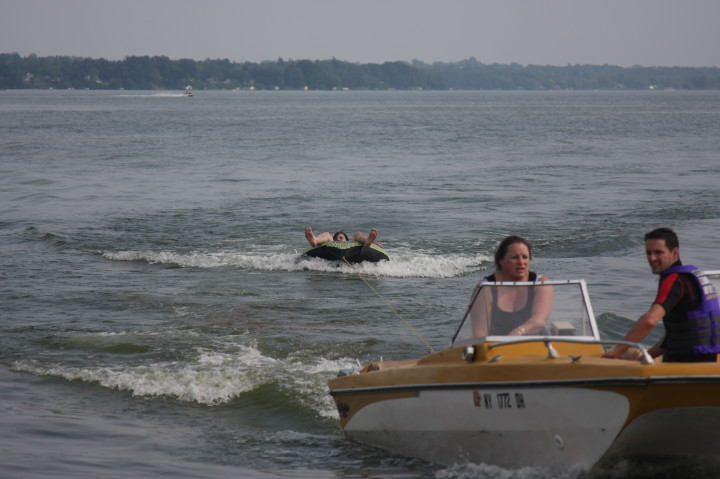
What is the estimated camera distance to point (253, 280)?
18375 millimetres

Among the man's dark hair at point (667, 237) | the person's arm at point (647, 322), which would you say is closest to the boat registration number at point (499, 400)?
the person's arm at point (647, 322)

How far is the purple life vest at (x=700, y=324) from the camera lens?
7004 millimetres

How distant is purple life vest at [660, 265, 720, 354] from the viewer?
7004mm

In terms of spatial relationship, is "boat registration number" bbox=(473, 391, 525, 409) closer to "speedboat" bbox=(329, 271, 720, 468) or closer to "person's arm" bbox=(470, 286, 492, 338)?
"speedboat" bbox=(329, 271, 720, 468)

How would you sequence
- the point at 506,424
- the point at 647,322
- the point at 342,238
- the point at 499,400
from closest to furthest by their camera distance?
the point at 647,322 → the point at 499,400 → the point at 506,424 → the point at 342,238

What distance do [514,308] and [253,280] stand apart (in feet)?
36.0

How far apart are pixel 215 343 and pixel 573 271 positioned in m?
7.86

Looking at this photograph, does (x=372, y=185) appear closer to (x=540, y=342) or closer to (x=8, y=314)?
(x=8, y=314)

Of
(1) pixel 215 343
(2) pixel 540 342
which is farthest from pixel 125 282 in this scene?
(2) pixel 540 342

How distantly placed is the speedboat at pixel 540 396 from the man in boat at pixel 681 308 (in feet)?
0.96

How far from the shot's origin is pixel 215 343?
43.9 ft

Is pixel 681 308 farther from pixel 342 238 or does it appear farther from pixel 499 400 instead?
pixel 342 238

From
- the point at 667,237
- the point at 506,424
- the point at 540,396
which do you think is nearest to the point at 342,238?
the point at 506,424

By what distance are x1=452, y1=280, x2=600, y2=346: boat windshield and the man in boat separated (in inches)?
30.8
